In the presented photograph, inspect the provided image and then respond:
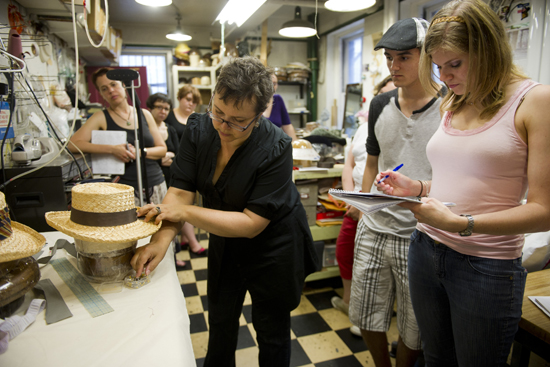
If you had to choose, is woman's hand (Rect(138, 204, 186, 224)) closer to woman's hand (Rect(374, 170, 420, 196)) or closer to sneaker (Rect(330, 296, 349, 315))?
woman's hand (Rect(374, 170, 420, 196))

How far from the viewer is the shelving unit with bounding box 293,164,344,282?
2.64m

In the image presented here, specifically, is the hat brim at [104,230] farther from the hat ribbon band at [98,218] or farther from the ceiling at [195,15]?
the ceiling at [195,15]

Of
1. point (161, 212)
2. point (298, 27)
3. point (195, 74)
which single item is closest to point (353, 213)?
point (161, 212)

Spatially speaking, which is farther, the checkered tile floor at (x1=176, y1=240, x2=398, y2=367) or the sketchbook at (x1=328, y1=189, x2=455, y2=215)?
the checkered tile floor at (x1=176, y1=240, x2=398, y2=367)

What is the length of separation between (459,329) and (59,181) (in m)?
1.83

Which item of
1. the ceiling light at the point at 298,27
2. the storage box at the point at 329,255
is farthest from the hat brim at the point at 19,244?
the ceiling light at the point at 298,27

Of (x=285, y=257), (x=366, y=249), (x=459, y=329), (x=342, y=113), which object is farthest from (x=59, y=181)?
(x=342, y=113)

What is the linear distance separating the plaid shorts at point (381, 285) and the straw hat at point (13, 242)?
136cm

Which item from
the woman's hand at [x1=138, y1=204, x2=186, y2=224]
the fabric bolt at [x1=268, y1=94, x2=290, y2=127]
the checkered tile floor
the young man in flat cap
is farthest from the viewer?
the fabric bolt at [x1=268, y1=94, x2=290, y2=127]

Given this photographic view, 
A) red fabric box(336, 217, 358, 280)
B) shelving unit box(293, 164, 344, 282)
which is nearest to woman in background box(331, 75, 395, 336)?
red fabric box(336, 217, 358, 280)

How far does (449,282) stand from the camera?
1155 millimetres

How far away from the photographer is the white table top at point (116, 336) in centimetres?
81

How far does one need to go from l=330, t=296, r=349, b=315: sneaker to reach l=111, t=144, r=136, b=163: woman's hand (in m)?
1.80

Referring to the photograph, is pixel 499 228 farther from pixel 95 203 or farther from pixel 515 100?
pixel 95 203
